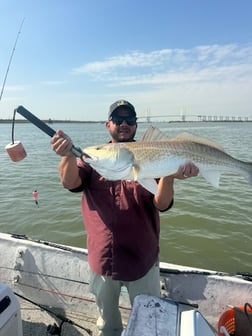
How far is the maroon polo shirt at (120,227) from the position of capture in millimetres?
3166

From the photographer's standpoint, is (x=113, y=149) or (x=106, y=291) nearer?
(x=113, y=149)

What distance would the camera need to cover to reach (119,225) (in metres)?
3.17

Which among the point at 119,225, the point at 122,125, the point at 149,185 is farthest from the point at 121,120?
the point at 119,225

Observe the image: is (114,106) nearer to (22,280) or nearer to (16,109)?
(16,109)

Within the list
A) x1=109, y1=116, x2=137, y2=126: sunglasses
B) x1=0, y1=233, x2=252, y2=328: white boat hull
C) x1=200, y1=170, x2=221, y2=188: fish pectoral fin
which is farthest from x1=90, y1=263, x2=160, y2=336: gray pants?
x1=109, y1=116, x2=137, y2=126: sunglasses

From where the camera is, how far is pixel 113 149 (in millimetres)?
2879

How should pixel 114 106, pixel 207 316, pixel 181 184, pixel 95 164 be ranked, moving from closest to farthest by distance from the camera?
pixel 95 164, pixel 114 106, pixel 207 316, pixel 181 184

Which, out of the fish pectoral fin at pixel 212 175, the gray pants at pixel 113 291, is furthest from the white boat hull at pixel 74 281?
the fish pectoral fin at pixel 212 175

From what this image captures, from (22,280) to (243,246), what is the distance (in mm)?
5615

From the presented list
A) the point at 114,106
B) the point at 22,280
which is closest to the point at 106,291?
the point at 114,106

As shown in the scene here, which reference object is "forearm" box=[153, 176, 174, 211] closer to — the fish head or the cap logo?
the fish head

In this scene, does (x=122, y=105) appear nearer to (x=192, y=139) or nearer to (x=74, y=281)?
(x=192, y=139)

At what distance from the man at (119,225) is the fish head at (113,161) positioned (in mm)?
291

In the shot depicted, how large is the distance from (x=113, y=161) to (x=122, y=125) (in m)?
0.69
